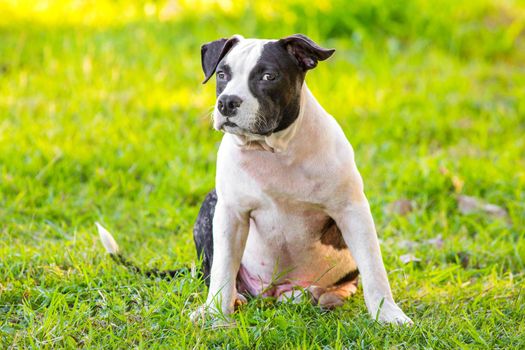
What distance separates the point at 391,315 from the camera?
12.4 feet

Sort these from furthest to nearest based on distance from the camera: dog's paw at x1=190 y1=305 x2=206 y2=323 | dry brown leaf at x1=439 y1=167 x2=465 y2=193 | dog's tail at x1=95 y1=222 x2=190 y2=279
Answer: dry brown leaf at x1=439 y1=167 x2=465 y2=193
dog's tail at x1=95 y1=222 x2=190 y2=279
dog's paw at x1=190 y1=305 x2=206 y2=323

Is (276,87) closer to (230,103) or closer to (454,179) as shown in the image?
(230,103)

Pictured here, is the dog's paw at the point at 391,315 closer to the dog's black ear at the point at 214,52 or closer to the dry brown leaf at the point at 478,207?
the dog's black ear at the point at 214,52

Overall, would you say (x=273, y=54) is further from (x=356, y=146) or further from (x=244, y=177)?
(x=356, y=146)

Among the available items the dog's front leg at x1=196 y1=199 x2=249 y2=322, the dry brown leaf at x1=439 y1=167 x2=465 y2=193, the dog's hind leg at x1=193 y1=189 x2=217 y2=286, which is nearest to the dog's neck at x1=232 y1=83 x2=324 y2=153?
the dog's front leg at x1=196 y1=199 x2=249 y2=322

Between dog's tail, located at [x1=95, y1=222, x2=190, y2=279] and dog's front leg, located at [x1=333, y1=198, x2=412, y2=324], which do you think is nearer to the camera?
dog's front leg, located at [x1=333, y1=198, x2=412, y2=324]

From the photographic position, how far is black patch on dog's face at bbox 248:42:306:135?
3570mm

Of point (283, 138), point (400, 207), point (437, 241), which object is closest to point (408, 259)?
point (437, 241)

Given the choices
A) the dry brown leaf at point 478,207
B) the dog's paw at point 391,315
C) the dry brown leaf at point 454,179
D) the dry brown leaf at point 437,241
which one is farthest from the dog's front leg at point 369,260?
the dry brown leaf at point 454,179

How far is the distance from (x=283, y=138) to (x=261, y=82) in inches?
11.0

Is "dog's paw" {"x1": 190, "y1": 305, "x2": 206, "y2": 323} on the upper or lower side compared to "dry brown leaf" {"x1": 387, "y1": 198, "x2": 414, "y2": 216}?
upper

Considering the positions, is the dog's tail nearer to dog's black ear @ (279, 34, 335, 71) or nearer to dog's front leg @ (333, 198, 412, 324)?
dog's front leg @ (333, 198, 412, 324)

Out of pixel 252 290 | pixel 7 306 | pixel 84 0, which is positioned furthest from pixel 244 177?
pixel 84 0

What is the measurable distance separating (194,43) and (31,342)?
4.64 m
